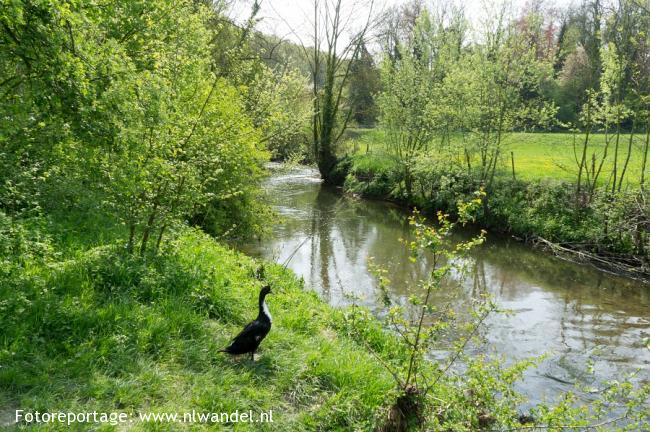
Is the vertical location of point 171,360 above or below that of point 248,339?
below

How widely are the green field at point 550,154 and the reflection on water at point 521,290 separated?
4318 mm

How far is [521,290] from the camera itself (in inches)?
552

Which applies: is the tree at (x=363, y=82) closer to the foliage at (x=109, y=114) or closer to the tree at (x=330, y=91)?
the tree at (x=330, y=91)

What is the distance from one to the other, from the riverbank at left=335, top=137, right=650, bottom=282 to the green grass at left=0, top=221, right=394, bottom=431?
499 inches

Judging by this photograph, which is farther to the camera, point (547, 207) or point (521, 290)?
point (547, 207)

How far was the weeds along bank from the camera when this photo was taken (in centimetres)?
1542

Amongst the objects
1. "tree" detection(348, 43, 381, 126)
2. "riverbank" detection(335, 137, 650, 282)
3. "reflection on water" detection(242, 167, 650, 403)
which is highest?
"tree" detection(348, 43, 381, 126)

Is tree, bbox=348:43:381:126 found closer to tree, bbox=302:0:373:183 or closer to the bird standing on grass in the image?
tree, bbox=302:0:373:183

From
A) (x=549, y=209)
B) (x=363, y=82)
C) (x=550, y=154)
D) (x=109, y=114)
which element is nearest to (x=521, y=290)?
(x=549, y=209)

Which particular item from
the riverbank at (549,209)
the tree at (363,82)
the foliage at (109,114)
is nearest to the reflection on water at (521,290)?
the riverbank at (549,209)

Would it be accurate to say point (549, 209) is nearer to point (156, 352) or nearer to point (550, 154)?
point (550, 154)

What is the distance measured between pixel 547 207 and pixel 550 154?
9740mm

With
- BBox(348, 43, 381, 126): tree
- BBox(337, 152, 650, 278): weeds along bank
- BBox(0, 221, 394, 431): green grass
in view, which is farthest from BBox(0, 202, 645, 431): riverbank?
BBox(348, 43, 381, 126): tree

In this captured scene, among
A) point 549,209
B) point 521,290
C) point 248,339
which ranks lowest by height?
point 521,290
